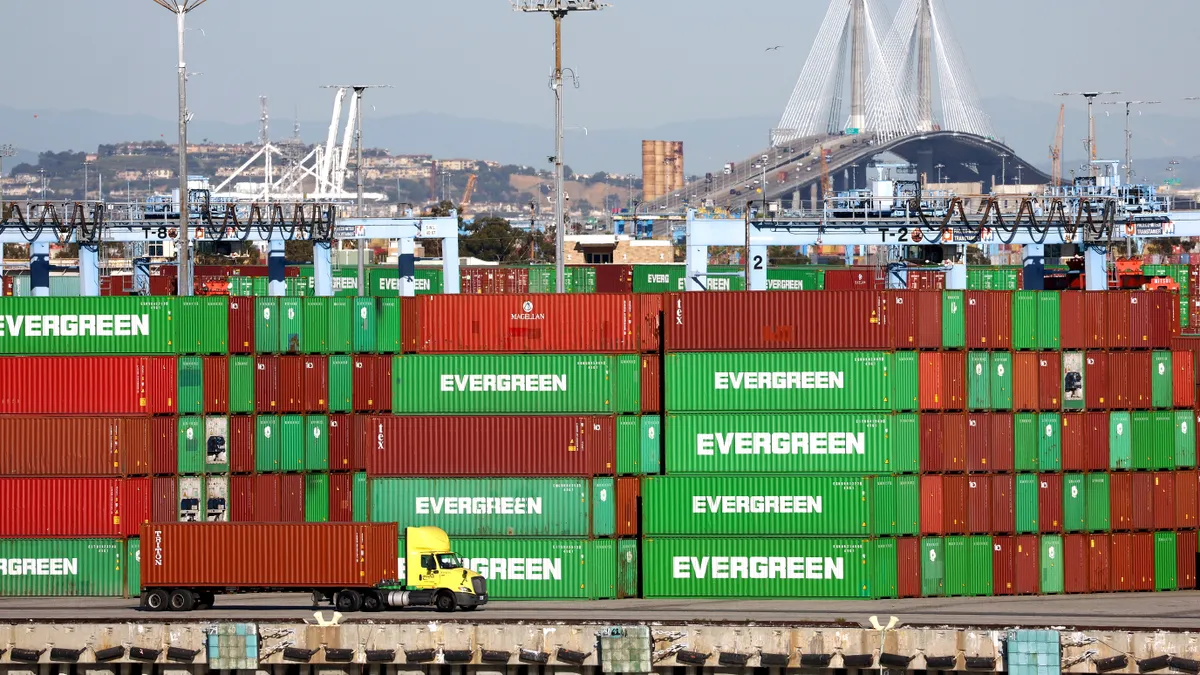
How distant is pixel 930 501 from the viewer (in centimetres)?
4484

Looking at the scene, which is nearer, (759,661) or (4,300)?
Answer: (759,661)

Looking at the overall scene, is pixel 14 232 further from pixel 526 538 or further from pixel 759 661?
pixel 759 661

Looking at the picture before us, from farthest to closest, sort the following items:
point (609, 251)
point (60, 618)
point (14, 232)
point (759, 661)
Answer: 1. point (609, 251)
2. point (14, 232)
3. point (60, 618)
4. point (759, 661)

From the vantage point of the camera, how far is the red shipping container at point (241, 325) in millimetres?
46500

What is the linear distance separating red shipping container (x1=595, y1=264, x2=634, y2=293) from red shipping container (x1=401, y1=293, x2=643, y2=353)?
50.2 meters

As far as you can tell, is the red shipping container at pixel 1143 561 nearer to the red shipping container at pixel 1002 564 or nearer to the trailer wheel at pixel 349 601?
the red shipping container at pixel 1002 564

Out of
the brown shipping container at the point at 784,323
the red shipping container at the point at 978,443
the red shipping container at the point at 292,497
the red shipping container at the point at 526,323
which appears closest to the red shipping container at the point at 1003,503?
the red shipping container at the point at 978,443

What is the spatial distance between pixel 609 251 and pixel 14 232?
78843 mm

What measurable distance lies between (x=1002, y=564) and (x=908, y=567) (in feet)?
8.95

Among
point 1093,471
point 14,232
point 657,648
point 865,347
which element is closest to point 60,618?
point 657,648

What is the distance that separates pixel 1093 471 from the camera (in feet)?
151

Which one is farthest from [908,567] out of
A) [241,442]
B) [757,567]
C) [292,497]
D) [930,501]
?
[241,442]

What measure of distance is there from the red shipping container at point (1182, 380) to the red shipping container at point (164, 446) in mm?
27307

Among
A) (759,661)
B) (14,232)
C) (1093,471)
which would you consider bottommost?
(759,661)
